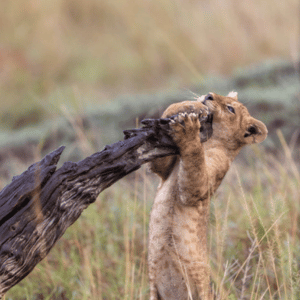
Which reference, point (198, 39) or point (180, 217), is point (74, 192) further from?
point (198, 39)

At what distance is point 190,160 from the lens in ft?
5.83

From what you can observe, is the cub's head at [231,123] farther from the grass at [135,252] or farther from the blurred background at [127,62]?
the blurred background at [127,62]

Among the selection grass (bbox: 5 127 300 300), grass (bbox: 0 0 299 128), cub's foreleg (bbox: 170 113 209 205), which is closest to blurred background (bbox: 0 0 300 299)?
grass (bbox: 0 0 299 128)

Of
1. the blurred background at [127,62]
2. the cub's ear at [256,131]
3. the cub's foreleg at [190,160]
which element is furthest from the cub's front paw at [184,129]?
the blurred background at [127,62]

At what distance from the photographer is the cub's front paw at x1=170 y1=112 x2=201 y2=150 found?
1664 mm

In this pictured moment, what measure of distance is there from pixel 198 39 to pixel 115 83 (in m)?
1.95

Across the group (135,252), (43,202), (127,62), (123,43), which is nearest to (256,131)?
(135,252)

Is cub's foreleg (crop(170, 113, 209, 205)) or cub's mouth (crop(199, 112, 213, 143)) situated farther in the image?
cub's mouth (crop(199, 112, 213, 143))

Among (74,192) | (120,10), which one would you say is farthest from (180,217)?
(120,10)

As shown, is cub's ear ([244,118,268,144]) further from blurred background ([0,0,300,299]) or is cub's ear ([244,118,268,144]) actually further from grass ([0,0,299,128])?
grass ([0,0,299,128])

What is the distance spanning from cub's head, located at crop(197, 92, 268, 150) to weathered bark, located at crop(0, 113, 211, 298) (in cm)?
80

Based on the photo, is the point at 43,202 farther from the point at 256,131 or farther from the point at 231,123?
the point at 256,131

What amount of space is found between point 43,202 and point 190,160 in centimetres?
67

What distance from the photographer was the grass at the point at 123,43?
8617 mm
